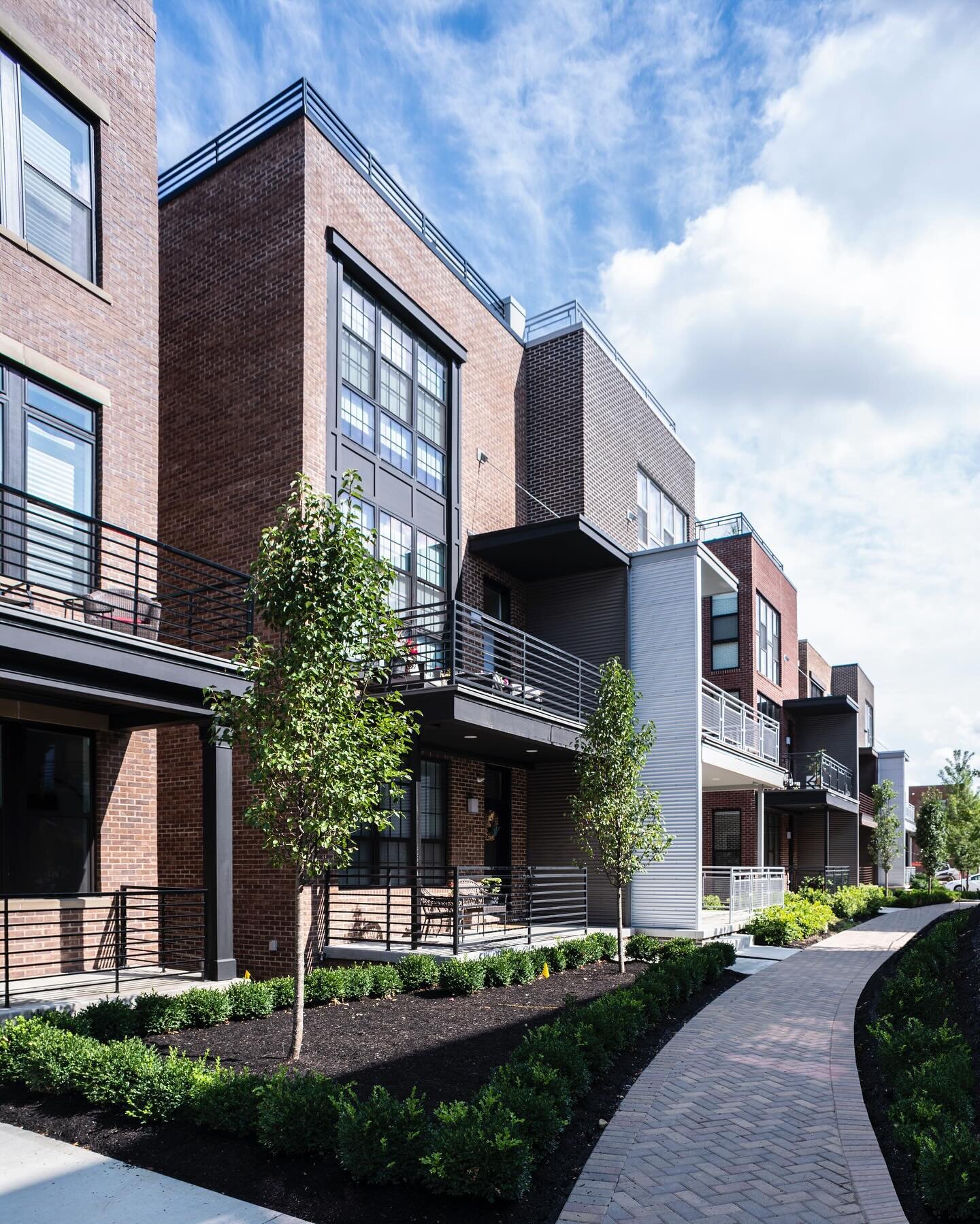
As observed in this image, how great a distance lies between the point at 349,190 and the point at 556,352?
6.63 metres

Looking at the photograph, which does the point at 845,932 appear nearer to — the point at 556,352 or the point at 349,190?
the point at 556,352

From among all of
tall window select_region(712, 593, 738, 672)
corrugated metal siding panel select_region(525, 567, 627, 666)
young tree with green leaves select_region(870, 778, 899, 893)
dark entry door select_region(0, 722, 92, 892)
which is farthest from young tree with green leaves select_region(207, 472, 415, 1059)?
young tree with green leaves select_region(870, 778, 899, 893)

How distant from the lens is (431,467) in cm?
1794

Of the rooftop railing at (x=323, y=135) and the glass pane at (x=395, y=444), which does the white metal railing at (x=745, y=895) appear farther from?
the rooftop railing at (x=323, y=135)

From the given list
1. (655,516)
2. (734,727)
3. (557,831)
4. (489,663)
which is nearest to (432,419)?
(489,663)

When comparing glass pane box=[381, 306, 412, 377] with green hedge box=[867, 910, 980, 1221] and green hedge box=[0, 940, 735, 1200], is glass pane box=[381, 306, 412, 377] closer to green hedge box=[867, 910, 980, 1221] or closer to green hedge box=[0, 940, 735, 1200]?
green hedge box=[0, 940, 735, 1200]

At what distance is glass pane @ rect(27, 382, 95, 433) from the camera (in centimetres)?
1184

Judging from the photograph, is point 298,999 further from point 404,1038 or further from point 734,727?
point 734,727

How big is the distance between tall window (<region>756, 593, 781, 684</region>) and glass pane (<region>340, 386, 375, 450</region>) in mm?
18888

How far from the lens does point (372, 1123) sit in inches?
229

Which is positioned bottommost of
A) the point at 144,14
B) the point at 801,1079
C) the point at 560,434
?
the point at 801,1079

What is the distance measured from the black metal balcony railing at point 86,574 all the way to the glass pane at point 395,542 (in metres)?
2.76

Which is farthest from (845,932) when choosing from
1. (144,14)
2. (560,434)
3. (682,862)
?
(144,14)

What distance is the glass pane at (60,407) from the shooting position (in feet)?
38.9
